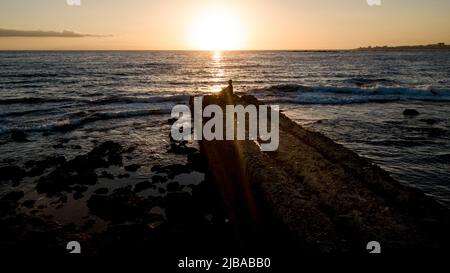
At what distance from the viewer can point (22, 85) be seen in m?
35.7

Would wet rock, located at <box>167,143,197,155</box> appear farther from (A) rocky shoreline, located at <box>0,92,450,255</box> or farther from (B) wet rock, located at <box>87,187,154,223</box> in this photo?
(B) wet rock, located at <box>87,187,154,223</box>

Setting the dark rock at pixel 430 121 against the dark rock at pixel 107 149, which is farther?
the dark rock at pixel 430 121

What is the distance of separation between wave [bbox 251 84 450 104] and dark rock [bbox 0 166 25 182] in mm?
19891

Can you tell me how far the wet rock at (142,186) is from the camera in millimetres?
9095

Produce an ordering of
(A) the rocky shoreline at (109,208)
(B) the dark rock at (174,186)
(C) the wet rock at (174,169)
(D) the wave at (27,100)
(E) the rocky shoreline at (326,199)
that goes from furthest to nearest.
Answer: (D) the wave at (27,100) < (C) the wet rock at (174,169) < (B) the dark rock at (174,186) < (A) the rocky shoreline at (109,208) < (E) the rocky shoreline at (326,199)

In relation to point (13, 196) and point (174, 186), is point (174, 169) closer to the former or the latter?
point (174, 186)

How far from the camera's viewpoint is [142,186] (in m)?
9.25

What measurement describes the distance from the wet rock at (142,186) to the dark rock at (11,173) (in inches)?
154

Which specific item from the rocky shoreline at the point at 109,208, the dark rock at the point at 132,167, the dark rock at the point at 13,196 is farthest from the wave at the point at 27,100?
the dark rock at the point at 13,196

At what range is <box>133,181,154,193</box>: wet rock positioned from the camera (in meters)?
9.10

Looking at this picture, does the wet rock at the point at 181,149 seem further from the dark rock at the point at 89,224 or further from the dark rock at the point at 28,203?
the dark rock at the point at 89,224
